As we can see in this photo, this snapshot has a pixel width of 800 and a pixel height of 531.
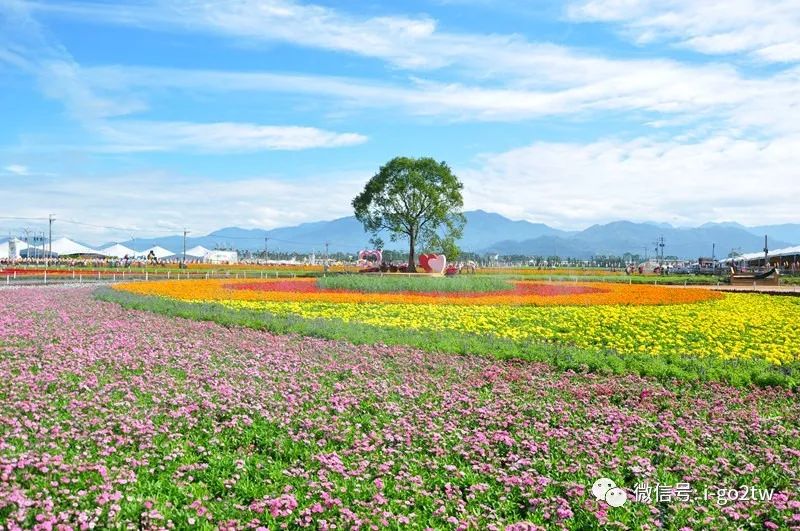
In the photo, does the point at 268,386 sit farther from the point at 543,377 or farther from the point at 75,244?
the point at 75,244

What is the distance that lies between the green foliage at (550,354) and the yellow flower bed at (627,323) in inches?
53.3

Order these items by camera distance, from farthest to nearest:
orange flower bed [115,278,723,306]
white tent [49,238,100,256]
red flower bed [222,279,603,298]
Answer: white tent [49,238,100,256], red flower bed [222,279,603,298], orange flower bed [115,278,723,306]

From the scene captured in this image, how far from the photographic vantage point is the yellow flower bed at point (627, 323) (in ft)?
45.9

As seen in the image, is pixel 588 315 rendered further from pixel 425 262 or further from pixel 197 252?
pixel 197 252

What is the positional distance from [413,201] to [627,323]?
132 ft

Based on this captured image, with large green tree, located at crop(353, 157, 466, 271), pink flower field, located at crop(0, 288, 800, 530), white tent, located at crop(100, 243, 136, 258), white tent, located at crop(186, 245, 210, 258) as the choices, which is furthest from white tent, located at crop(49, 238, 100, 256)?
pink flower field, located at crop(0, 288, 800, 530)

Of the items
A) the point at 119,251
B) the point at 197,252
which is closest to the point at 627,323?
the point at 119,251

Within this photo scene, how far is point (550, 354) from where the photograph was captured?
463 inches

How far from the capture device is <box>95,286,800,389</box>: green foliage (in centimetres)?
1030

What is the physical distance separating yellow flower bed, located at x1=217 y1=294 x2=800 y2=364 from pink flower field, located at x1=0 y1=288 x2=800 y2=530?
13.1 ft

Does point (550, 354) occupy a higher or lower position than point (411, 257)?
lower

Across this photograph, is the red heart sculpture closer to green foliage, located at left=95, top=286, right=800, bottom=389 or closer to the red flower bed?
the red flower bed

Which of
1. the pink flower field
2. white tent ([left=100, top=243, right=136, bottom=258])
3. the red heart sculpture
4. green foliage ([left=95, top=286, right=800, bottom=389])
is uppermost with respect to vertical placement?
white tent ([left=100, top=243, right=136, bottom=258])

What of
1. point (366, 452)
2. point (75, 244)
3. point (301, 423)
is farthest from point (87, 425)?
point (75, 244)
